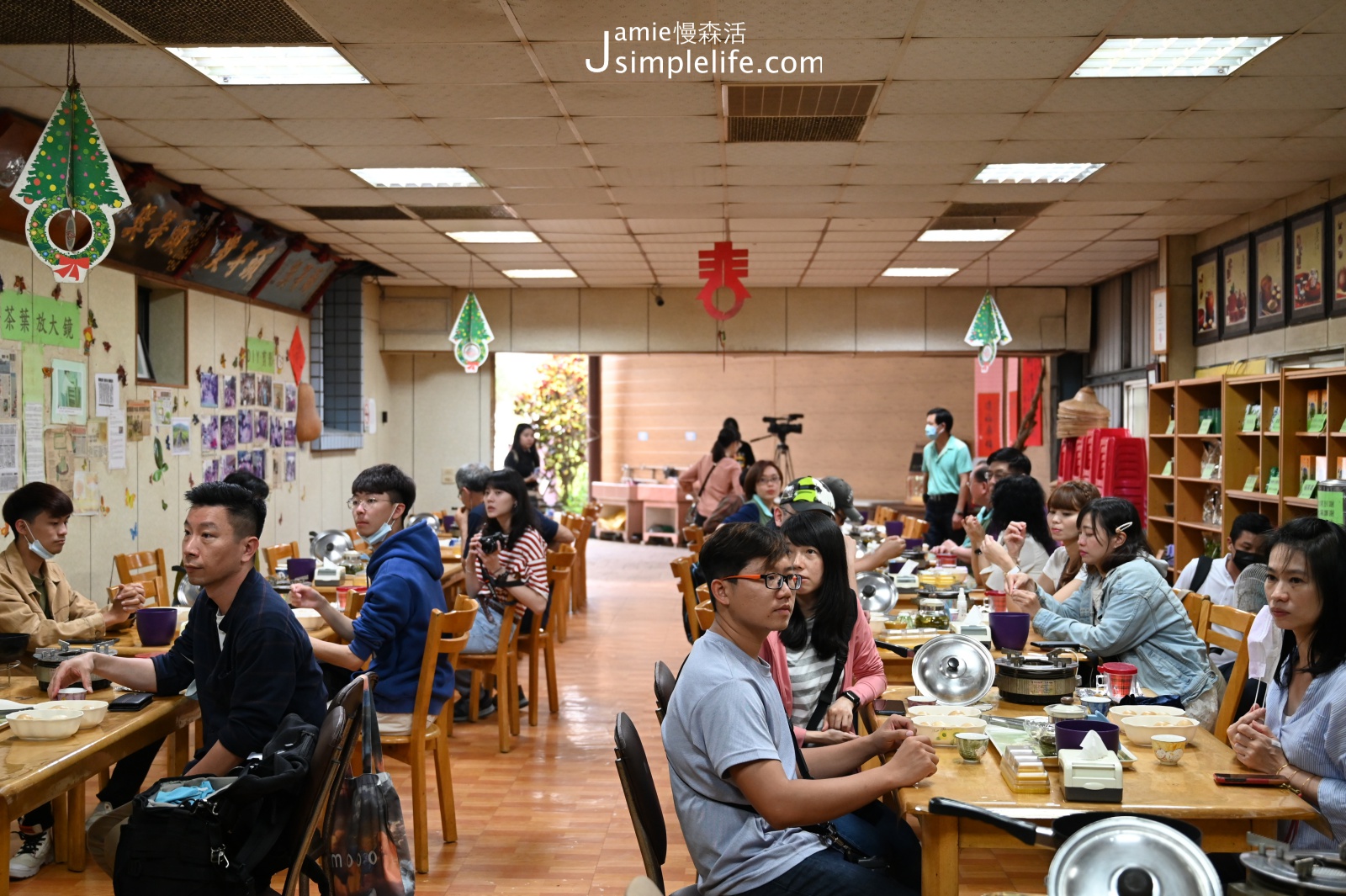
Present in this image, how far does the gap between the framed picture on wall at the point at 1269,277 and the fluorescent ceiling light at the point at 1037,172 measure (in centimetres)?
177

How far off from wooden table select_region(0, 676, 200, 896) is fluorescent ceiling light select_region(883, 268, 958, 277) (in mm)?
8587

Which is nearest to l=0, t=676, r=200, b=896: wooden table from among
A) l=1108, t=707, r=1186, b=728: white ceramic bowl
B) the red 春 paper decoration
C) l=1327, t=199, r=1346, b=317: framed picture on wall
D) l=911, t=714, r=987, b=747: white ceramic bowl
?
l=911, t=714, r=987, b=747: white ceramic bowl

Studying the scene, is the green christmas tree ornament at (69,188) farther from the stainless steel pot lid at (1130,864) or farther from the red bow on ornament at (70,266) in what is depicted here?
the stainless steel pot lid at (1130,864)

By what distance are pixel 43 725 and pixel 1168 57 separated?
15.7ft

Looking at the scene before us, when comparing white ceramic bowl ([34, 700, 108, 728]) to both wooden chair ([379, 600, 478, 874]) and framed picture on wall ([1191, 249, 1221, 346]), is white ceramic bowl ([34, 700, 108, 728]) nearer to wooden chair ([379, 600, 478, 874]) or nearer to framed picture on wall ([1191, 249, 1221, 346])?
wooden chair ([379, 600, 478, 874])

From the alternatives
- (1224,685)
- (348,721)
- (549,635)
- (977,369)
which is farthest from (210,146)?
(977,369)

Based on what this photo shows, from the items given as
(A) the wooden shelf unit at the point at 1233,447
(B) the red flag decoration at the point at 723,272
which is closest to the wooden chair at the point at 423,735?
(B) the red flag decoration at the point at 723,272

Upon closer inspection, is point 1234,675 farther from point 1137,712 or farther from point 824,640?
point 824,640

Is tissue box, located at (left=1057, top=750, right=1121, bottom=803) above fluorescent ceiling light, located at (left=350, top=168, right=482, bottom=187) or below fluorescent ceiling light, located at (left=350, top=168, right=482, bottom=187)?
below

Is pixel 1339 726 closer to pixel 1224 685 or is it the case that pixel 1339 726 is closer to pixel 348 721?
pixel 1224 685

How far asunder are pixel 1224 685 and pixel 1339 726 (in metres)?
1.50

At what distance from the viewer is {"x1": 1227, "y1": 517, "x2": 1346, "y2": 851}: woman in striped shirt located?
7.91 ft

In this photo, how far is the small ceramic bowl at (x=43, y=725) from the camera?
8.73 ft

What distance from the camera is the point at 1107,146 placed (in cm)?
621
